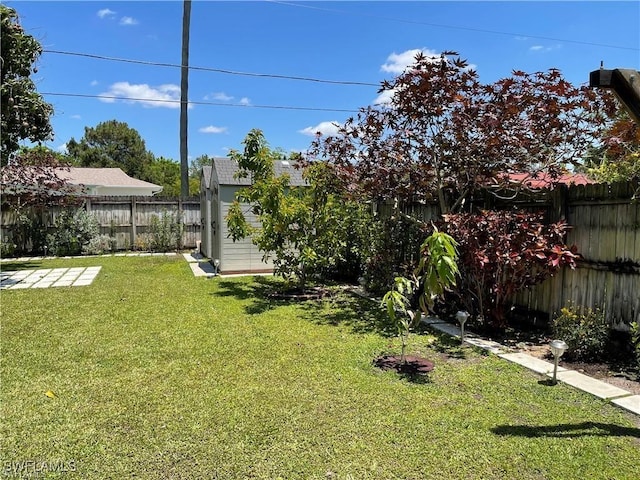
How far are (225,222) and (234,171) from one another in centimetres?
123

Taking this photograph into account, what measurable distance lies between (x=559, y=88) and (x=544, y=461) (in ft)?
13.3

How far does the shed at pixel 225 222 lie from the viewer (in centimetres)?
945

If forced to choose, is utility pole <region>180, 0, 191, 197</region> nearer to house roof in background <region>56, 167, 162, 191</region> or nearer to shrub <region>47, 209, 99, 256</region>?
shrub <region>47, 209, 99, 256</region>

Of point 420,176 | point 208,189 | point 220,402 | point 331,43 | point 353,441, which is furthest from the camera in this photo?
point 331,43

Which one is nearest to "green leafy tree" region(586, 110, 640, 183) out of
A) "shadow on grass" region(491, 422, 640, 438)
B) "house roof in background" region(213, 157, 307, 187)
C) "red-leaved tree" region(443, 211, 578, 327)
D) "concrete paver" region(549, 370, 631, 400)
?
"red-leaved tree" region(443, 211, 578, 327)

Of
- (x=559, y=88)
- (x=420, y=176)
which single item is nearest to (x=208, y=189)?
(x=420, y=176)

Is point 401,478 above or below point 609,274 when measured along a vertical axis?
below

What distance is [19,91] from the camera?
8211mm

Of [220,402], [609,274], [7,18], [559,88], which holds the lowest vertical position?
[220,402]

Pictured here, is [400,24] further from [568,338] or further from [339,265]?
[568,338]

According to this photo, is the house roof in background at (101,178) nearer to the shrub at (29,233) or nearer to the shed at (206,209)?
the shrub at (29,233)

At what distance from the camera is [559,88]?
4.75 meters

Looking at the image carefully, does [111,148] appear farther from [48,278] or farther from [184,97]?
[48,278]

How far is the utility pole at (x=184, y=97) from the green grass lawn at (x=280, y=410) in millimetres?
12648
